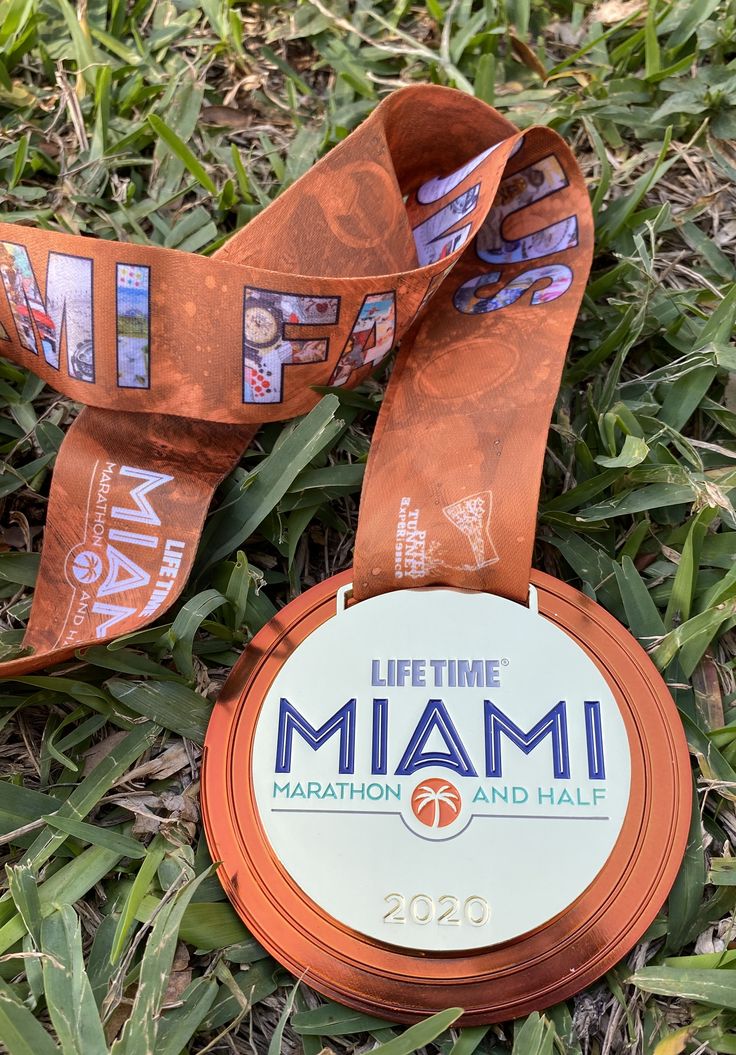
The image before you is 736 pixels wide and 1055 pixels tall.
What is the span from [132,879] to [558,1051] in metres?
0.49

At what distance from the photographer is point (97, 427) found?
1.21m

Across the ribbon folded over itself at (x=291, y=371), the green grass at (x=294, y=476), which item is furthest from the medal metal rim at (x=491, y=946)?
the ribbon folded over itself at (x=291, y=371)

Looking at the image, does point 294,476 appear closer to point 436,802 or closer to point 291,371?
point 291,371

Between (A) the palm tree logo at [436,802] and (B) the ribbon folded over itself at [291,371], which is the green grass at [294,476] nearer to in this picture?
(B) the ribbon folded over itself at [291,371]

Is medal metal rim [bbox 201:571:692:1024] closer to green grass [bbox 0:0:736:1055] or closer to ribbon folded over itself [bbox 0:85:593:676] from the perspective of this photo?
green grass [bbox 0:0:736:1055]

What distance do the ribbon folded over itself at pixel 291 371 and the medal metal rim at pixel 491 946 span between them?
17 centimetres

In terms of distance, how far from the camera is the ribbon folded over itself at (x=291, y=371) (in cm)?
112

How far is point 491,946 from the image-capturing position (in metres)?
0.91

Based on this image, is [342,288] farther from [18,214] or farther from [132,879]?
[132,879]

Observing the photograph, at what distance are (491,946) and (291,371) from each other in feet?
2.40

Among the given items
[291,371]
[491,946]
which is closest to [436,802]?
[491,946]

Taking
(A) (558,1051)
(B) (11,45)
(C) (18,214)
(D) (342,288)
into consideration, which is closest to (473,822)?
(A) (558,1051)

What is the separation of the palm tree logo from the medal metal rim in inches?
5.2

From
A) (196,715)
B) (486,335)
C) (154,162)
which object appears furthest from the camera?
(154,162)
